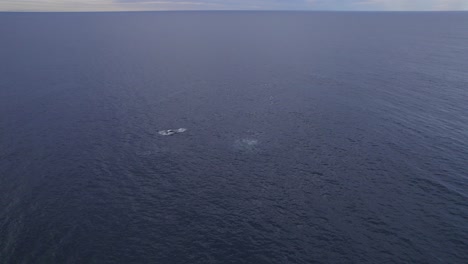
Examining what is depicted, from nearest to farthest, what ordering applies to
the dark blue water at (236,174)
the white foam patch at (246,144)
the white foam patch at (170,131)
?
1. the dark blue water at (236,174)
2. the white foam patch at (246,144)
3. the white foam patch at (170,131)

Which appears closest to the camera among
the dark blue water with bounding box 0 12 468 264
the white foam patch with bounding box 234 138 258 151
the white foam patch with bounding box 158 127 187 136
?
the dark blue water with bounding box 0 12 468 264

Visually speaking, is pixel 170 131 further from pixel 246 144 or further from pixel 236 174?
pixel 236 174

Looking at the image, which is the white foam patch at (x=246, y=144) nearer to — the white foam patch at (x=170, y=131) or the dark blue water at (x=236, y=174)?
the dark blue water at (x=236, y=174)

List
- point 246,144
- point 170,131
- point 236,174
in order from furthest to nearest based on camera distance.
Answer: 1. point 170,131
2. point 246,144
3. point 236,174

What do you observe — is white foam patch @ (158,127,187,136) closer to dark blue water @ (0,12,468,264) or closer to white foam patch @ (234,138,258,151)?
dark blue water @ (0,12,468,264)

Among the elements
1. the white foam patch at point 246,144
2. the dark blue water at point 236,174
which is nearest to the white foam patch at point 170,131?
the dark blue water at point 236,174

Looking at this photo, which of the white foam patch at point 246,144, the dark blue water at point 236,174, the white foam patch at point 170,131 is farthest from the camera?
the white foam patch at point 170,131

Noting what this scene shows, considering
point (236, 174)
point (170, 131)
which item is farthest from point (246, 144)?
point (170, 131)

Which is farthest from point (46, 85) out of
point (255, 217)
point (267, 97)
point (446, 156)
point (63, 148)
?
point (446, 156)

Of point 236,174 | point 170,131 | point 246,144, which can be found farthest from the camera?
point 170,131

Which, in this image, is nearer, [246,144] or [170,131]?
[246,144]

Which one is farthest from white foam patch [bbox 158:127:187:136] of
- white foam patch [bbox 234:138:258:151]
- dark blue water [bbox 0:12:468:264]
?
white foam patch [bbox 234:138:258:151]

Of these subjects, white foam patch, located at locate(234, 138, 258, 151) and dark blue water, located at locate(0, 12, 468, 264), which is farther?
white foam patch, located at locate(234, 138, 258, 151)
